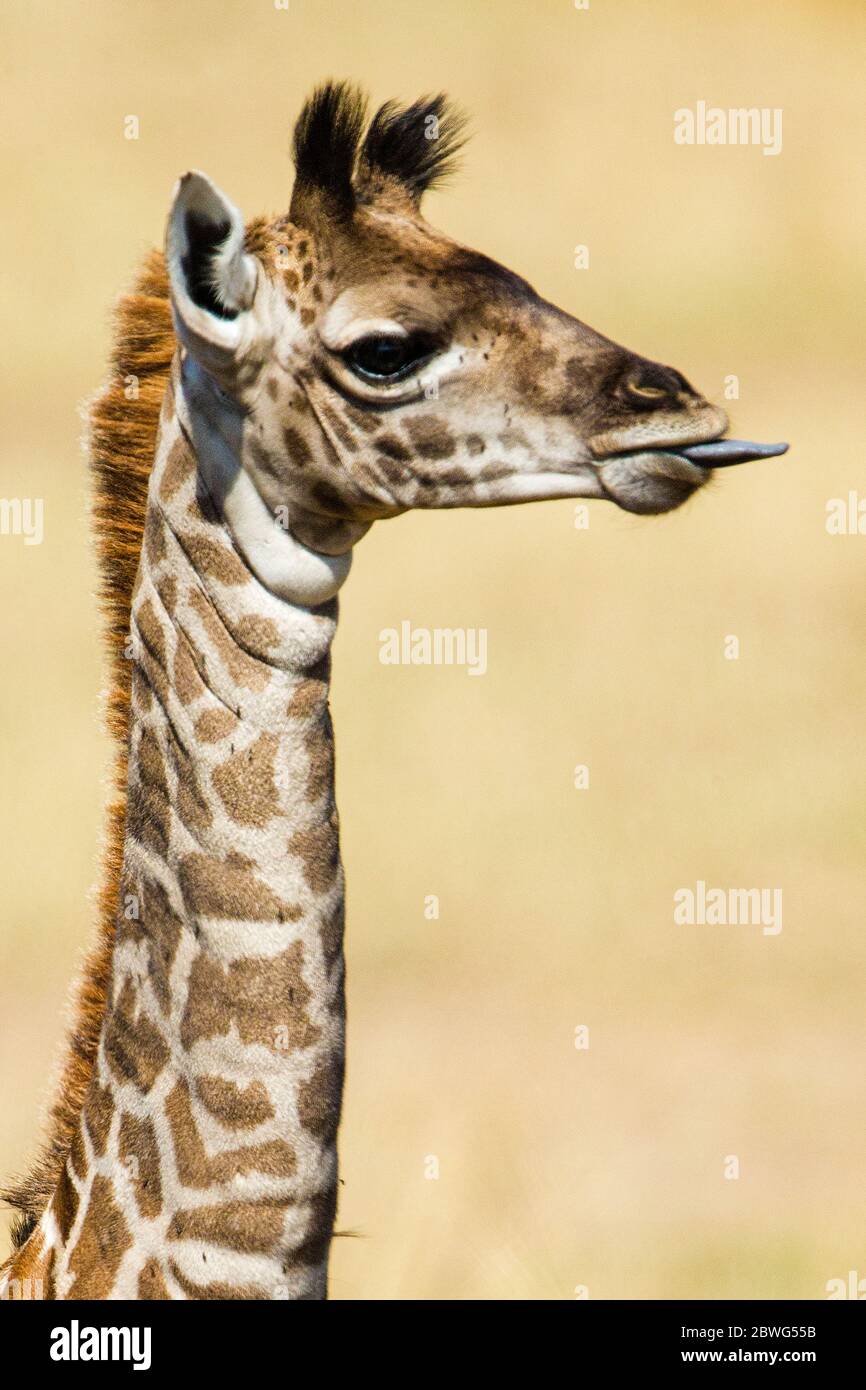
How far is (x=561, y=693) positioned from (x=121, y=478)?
39.8 ft

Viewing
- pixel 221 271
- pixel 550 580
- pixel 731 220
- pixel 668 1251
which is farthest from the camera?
pixel 731 220

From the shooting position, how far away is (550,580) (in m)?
20.1

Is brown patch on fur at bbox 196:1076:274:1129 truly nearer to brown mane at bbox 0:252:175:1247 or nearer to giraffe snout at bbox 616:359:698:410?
brown mane at bbox 0:252:175:1247

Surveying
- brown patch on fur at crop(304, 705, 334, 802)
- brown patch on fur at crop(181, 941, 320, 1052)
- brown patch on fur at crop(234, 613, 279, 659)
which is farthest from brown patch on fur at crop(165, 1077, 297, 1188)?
brown patch on fur at crop(234, 613, 279, 659)

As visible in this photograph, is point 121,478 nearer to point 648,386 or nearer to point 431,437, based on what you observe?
point 431,437

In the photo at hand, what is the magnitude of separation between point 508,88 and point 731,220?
2.90 meters

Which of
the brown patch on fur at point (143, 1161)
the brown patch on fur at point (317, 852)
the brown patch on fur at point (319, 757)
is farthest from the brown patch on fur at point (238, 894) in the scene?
the brown patch on fur at point (143, 1161)

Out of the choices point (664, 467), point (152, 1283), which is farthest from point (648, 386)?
point (152, 1283)

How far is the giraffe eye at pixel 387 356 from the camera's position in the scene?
6.38 metres

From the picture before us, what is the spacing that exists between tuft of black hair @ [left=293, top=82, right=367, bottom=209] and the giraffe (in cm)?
1

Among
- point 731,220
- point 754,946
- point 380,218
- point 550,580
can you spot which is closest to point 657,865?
point 754,946

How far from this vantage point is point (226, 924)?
6.36 meters

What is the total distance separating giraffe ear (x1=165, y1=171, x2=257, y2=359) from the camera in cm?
610

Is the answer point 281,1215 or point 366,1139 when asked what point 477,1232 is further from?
point 281,1215
